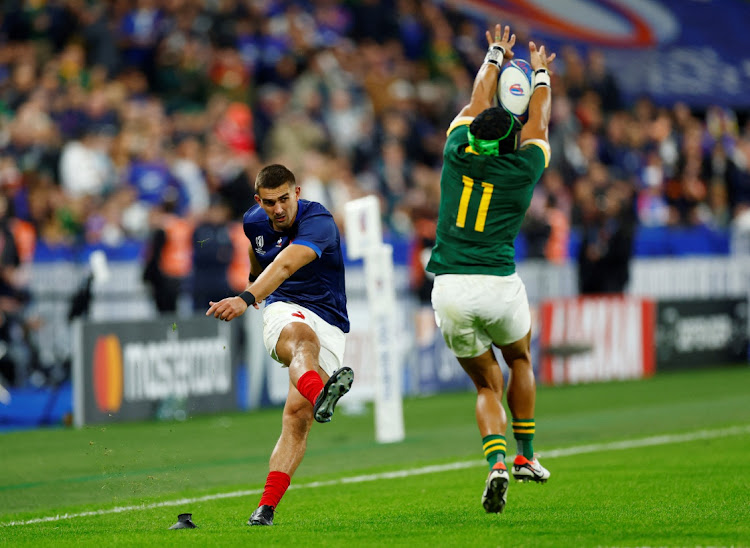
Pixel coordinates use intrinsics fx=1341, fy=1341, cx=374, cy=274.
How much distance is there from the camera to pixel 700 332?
22.4 metres

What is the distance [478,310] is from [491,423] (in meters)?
0.73

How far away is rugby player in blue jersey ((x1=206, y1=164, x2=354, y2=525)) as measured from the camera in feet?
25.2

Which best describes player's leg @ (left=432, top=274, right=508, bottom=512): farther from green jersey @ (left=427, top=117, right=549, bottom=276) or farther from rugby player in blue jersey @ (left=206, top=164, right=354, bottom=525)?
rugby player in blue jersey @ (left=206, top=164, right=354, bottom=525)

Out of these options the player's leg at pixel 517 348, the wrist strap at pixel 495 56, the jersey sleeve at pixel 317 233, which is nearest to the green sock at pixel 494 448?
the player's leg at pixel 517 348

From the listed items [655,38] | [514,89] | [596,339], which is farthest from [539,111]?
[655,38]

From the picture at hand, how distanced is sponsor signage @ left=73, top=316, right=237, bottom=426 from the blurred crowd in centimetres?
115

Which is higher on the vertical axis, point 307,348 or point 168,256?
point 168,256

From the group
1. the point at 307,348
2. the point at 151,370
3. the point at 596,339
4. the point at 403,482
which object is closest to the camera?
the point at 307,348

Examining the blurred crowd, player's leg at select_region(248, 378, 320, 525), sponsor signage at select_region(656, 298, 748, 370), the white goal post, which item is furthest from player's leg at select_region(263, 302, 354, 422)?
sponsor signage at select_region(656, 298, 748, 370)

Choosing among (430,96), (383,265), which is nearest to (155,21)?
(430,96)

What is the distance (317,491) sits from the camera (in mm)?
10023

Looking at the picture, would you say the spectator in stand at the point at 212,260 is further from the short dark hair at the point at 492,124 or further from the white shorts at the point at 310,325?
the short dark hair at the point at 492,124

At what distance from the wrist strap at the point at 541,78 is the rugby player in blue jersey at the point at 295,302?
177 centimetres

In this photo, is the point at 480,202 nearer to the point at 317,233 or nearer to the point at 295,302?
the point at 317,233
